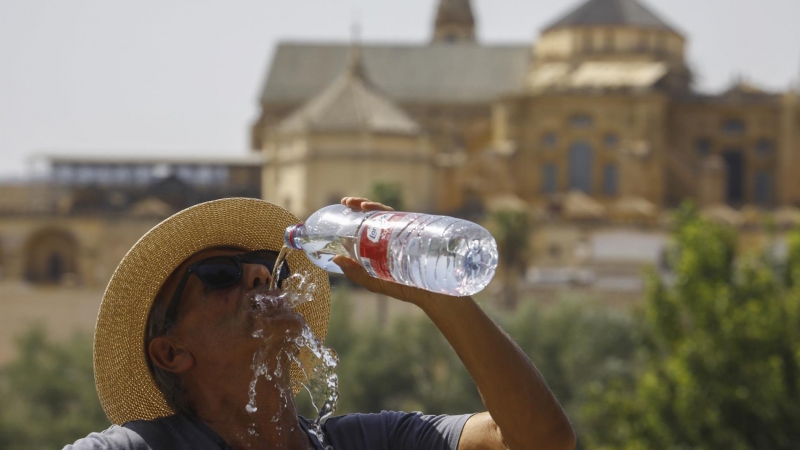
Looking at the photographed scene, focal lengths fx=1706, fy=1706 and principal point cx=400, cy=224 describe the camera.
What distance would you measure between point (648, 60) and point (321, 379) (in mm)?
61874

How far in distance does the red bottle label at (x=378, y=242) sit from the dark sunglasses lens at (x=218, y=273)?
13.9 inches

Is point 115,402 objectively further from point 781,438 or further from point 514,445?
Answer: point 781,438

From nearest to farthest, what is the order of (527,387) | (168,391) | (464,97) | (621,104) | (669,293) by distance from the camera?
1. (527,387)
2. (168,391)
3. (669,293)
4. (621,104)
5. (464,97)

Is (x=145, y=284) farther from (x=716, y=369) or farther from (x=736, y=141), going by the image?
(x=736, y=141)

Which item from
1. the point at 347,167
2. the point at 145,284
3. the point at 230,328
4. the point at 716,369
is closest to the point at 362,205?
the point at 230,328

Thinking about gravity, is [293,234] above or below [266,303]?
above

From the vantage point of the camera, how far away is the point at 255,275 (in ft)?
13.6

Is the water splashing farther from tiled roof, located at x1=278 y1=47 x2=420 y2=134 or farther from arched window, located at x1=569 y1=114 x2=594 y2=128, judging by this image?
arched window, located at x1=569 y1=114 x2=594 y2=128

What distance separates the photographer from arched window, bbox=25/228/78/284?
→ 63750mm

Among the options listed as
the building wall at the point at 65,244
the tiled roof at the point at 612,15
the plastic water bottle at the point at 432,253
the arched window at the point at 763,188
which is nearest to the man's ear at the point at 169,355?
the plastic water bottle at the point at 432,253

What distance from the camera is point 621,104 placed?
63.1 metres

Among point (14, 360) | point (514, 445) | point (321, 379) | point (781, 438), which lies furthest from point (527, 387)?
point (14, 360)

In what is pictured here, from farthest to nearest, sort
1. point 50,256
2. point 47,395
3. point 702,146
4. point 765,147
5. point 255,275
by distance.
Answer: point 702,146
point 50,256
point 765,147
point 47,395
point 255,275

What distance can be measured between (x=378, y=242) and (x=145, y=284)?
27.1 inches
